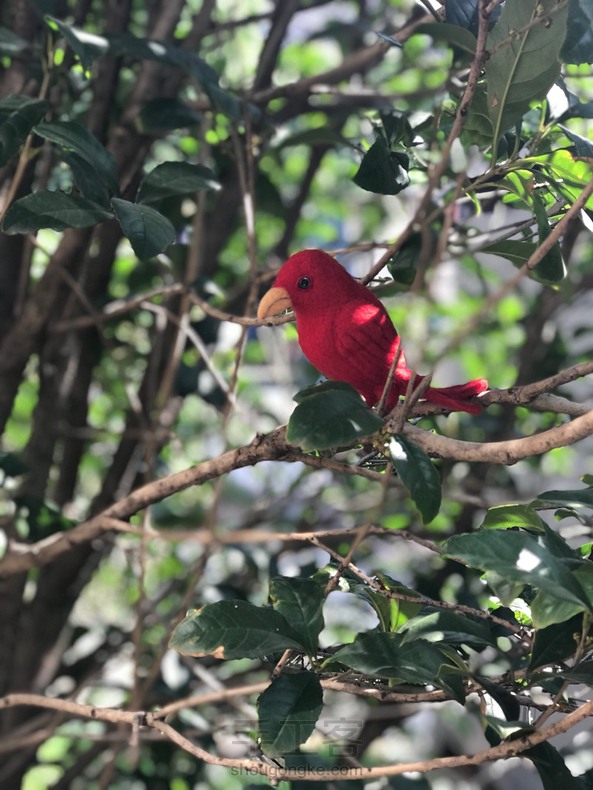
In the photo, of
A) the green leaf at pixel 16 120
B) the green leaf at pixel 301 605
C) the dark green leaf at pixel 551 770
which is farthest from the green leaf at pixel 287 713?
the green leaf at pixel 16 120

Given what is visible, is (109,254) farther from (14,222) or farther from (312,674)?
(312,674)

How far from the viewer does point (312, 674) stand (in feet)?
2.27

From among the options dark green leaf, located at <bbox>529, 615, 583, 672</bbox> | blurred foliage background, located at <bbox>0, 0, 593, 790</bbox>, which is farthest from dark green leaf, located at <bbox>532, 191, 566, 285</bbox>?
dark green leaf, located at <bbox>529, 615, 583, 672</bbox>

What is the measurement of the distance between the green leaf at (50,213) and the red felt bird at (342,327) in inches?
→ 7.8

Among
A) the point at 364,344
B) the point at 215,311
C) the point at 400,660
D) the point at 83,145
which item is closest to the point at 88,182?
the point at 83,145

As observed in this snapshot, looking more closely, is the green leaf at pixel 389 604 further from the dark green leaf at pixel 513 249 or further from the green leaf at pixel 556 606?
the dark green leaf at pixel 513 249

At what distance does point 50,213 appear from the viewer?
0.76 meters

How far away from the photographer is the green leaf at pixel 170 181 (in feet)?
3.00

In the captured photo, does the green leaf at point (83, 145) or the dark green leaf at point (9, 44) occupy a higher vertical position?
the dark green leaf at point (9, 44)

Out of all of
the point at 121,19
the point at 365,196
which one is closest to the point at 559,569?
the point at 121,19

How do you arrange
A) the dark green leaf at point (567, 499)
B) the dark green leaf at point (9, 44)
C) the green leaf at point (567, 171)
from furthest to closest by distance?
the dark green leaf at point (9, 44) → the green leaf at point (567, 171) → the dark green leaf at point (567, 499)

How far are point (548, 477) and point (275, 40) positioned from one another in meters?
1.12

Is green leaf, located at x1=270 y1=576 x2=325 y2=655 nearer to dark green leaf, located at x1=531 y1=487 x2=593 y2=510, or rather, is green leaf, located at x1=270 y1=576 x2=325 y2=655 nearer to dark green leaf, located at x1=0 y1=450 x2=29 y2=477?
dark green leaf, located at x1=531 y1=487 x2=593 y2=510

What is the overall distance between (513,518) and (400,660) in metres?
0.16
